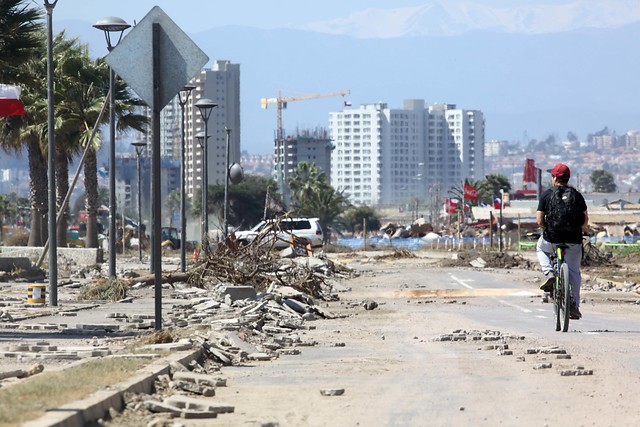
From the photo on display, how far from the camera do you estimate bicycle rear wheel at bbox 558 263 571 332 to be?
1475 centimetres

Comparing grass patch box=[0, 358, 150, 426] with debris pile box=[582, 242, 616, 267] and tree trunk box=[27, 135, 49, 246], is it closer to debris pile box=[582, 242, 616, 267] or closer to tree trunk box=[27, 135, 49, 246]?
tree trunk box=[27, 135, 49, 246]

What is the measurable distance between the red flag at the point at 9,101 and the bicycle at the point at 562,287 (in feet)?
41.0

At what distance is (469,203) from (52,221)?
14148cm

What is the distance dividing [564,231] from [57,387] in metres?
7.64

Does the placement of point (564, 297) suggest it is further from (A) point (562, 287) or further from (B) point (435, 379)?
(B) point (435, 379)

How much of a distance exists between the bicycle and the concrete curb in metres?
5.83

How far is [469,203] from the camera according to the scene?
164 m

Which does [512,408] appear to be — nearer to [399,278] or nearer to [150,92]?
[150,92]

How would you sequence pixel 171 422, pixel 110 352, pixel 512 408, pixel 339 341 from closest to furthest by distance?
pixel 171 422
pixel 512 408
pixel 110 352
pixel 339 341

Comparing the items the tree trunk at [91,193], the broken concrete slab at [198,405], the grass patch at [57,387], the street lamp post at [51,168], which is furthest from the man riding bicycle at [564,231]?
the tree trunk at [91,193]

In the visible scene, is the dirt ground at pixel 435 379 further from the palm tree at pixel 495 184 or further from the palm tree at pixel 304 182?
the palm tree at pixel 495 184

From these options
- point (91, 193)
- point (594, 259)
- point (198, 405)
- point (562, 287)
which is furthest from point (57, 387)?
point (91, 193)

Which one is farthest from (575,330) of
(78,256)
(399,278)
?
(78,256)

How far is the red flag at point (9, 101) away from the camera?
952 inches
